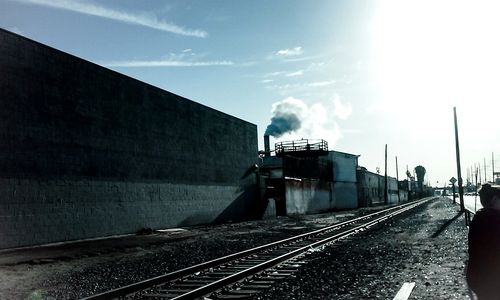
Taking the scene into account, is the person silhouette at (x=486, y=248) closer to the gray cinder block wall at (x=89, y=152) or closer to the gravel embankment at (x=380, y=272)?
the gravel embankment at (x=380, y=272)

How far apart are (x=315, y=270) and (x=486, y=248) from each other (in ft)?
23.3

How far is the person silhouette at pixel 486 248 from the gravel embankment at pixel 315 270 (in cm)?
429

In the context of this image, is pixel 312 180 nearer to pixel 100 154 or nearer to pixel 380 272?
pixel 100 154

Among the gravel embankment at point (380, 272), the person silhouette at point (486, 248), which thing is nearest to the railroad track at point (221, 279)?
the gravel embankment at point (380, 272)

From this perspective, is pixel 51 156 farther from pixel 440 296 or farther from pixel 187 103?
pixel 440 296

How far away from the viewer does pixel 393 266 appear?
11.0m

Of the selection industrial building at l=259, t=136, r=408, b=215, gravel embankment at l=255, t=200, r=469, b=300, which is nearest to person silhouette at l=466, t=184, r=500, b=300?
gravel embankment at l=255, t=200, r=469, b=300

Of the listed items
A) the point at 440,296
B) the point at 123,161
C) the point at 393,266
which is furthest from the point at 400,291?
the point at 123,161

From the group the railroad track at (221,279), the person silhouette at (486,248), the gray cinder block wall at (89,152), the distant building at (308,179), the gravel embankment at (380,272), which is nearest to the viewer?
the person silhouette at (486,248)

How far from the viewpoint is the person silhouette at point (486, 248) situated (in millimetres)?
3641

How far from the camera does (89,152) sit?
1931 cm

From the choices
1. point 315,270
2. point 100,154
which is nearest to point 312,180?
point 100,154

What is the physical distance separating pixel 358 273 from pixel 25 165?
11.9 m

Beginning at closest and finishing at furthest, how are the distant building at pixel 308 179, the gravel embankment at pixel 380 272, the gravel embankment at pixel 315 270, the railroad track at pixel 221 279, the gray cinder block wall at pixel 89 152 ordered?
1. the railroad track at pixel 221 279
2. the gravel embankment at pixel 380 272
3. the gravel embankment at pixel 315 270
4. the gray cinder block wall at pixel 89 152
5. the distant building at pixel 308 179
